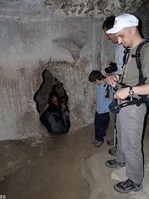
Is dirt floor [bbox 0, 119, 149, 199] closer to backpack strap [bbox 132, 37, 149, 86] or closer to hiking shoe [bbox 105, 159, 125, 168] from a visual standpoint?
hiking shoe [bbox 105, 159, 125, 168]

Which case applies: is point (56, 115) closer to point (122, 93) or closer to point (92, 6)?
point (92, 6)

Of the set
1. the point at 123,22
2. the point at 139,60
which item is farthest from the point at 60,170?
the point at 123,22

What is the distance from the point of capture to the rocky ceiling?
4.63m

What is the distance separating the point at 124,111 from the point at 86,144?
6.92ft

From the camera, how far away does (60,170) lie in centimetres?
474

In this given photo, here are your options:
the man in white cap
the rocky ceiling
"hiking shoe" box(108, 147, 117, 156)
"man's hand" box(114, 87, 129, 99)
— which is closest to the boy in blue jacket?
"hiking shoe" box(108, 147, 117, 156)

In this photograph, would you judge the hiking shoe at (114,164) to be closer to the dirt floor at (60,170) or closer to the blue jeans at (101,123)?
the dirt floor at (60,170)

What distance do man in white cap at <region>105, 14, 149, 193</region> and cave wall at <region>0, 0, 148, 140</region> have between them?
1836 mm

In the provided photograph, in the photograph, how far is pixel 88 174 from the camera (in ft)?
14.2

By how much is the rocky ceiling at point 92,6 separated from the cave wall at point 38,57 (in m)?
0.09

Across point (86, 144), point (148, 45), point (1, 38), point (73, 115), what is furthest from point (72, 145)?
point (148, 45)

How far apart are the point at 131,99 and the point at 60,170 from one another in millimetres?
2203

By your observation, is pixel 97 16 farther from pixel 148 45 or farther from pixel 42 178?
pixel 42 178

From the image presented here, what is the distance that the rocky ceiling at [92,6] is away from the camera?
4.63m
